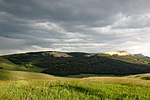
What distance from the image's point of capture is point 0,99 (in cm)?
1294

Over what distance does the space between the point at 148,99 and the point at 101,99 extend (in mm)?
4042

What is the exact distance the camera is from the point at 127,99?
18438mm

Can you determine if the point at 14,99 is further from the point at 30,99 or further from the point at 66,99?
the point at 66,99

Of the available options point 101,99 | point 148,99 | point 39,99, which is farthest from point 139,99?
point 39,99

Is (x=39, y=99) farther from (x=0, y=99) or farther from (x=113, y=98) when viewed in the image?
(x=113, y=98)

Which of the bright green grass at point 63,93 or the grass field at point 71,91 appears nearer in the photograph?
the bright green grass at point 63,93

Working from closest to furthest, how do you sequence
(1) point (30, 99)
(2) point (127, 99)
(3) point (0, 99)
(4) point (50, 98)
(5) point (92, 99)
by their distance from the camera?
(3) point (0, 99) < (1) point (30, 99) < (4) point (50, 98) < (5) point (92, 99) < (2) point (127, 99)

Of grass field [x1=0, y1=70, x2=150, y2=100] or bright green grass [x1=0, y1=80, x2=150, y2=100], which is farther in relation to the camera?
grass field [x1=0, y1=70, x2=150, y2=100]

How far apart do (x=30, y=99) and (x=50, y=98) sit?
187 cm

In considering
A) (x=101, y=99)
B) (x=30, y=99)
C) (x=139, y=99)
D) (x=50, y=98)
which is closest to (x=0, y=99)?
(x=30, y=99)

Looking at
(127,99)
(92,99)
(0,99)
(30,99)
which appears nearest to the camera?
(0,99)

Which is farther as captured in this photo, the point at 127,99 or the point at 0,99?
the point at 127,99

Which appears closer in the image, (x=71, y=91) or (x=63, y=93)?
(x=63, y=93)

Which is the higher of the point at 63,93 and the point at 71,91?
the point at 63,93
